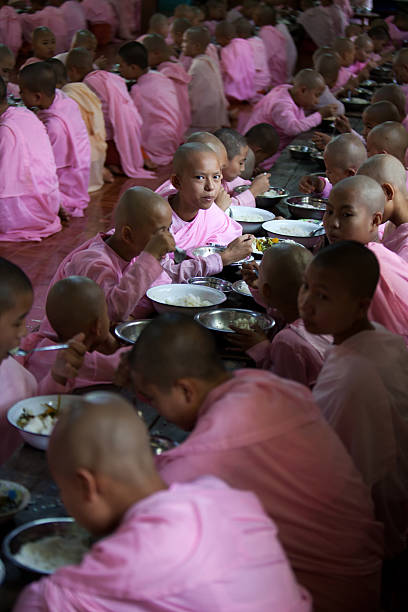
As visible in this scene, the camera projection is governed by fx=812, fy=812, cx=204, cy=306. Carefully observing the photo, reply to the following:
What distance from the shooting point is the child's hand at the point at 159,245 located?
3.18 m

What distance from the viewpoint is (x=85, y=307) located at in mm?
2775

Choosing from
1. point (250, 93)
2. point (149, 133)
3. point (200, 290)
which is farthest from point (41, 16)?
point (200, 290)

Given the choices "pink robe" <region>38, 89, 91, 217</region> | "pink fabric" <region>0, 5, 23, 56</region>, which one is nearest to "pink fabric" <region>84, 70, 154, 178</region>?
"pink robe" <region>38, 89, 91, 217</region>

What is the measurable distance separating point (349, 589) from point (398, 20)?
50.3 ft

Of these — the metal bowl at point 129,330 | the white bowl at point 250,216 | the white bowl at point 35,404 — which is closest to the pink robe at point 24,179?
the white bowl at point 250,216

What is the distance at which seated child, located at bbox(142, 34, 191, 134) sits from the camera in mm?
9555

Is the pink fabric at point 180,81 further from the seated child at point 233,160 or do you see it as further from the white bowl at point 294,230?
the white bowl at point 294,230

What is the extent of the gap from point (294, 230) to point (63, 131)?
3337mm

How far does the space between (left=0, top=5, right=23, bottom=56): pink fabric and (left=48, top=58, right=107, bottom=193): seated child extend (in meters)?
5.07

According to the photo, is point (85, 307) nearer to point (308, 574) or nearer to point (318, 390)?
point (318, 390)

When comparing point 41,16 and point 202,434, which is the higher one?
point 202,434

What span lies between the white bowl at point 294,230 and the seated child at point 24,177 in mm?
2548

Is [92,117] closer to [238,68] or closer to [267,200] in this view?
[267,200]

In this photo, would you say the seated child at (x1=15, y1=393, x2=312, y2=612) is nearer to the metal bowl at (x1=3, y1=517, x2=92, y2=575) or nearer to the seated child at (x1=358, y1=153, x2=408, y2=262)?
the metal bowl at (x1=3, y1=517, x2=92, y2=575)
